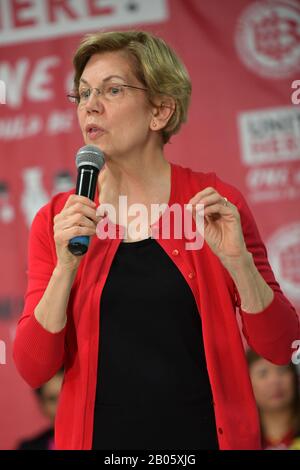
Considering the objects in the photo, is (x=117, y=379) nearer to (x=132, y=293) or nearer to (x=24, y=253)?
(x=132, y=293)

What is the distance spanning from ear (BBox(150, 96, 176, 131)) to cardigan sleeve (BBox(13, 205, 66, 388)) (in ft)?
1.19

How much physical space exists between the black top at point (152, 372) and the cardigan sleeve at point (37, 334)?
111 mm

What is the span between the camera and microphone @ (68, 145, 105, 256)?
4.75 feet

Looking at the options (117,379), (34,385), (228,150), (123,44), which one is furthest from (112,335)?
(228,150)

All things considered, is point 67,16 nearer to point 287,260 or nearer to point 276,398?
point 287,260

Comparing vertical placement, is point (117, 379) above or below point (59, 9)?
below

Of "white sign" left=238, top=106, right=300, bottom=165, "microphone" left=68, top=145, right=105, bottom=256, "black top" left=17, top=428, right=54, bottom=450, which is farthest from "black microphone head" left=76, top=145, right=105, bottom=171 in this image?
"black top" left=17, top=428, right=54, bottom=450

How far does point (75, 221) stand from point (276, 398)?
193cm

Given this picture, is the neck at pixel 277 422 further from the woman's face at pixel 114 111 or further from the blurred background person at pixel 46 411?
the woman's face at pixel 114 111

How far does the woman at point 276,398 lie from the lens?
3047 millimetres

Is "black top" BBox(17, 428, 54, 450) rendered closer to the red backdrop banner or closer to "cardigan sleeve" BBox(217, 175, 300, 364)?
the red backdrop banner

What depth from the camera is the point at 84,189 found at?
1.51 m

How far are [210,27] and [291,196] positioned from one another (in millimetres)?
863

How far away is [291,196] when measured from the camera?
3307 millimetres
